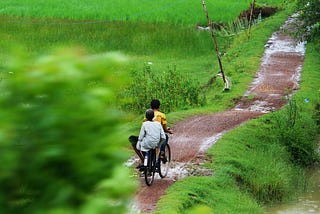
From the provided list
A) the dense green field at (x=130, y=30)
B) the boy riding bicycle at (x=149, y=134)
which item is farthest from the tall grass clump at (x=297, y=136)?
the dense green field at (x=130, y=30)

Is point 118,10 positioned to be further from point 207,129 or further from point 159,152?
point 159,152

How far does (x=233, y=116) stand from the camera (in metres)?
14.2

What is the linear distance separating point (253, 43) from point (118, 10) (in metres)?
8.31

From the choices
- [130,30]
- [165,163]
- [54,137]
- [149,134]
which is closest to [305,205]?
[165,163]

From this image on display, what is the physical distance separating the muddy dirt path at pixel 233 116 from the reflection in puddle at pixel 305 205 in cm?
131

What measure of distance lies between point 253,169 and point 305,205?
91cm

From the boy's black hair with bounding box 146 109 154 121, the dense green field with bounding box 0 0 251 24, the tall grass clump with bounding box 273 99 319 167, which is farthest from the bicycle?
the dense green field with bounding box 0 0 251 24

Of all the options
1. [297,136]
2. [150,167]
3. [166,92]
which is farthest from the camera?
[166,92]

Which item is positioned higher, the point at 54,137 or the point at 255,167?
the point at 54,137

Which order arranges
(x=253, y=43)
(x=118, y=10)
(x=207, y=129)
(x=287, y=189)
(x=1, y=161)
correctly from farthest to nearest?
(x=118, y=10)
(x=253, y=43)
(x=207, y=129)
(x=287, y=189)
(x=1, y=161)

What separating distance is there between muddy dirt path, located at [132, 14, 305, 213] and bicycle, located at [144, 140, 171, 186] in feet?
0.34

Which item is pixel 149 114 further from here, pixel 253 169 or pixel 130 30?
pixel 130 30

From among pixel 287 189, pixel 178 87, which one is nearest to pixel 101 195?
pixel 287 189

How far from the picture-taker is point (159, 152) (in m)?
9.64
